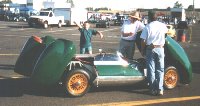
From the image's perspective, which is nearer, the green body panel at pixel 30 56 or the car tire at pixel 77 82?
the car tire at pixel 77 82

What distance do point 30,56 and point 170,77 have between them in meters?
3.16

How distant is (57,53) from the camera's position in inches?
302

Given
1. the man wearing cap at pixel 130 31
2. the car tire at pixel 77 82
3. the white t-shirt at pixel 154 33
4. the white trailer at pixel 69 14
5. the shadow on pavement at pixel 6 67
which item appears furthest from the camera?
the white trailer at pixel 69 14

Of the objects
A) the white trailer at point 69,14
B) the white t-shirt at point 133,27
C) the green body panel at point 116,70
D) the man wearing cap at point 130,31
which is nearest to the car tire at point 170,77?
the green body panel at point 116,70

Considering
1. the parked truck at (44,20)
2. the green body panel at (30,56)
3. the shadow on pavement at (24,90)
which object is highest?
the parked truck at (44,20)

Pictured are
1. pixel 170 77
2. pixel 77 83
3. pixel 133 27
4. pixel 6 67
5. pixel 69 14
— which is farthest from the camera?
pixel 69 14

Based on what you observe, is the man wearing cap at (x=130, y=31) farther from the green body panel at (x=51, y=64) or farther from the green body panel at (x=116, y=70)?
the green body panel at (x=51, y=64)

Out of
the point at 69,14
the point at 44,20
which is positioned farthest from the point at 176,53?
the point at 69,14

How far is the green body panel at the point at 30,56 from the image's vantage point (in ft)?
26.3

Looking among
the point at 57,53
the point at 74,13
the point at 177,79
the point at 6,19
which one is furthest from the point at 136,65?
the point at 6,19

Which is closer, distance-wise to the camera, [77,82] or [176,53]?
[77,82]

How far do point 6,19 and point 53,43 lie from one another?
62.4 meters

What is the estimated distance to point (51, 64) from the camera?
7625mm

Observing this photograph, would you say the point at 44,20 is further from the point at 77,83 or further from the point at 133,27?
the point at 77,83
